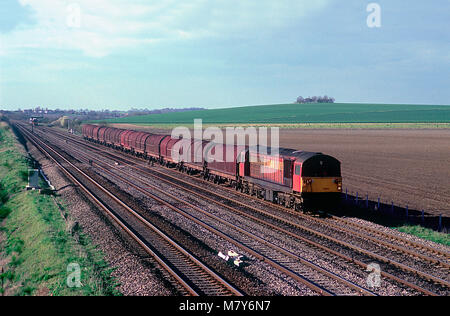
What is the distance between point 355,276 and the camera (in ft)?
47.3

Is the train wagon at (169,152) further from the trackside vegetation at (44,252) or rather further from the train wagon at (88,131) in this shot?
the train wagon at (88,131)

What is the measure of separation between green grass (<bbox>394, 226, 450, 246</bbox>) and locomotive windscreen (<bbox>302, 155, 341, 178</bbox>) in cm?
473

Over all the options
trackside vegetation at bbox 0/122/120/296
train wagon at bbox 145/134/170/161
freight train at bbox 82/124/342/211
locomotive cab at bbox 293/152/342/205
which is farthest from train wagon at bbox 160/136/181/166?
locomotive cab at bbox 293/152/342/205

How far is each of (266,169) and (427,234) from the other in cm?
1050

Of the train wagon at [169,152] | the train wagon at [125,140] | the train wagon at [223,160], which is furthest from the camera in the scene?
the train wagon at [125,140]

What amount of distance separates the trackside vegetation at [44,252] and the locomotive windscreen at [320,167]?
1200 centimetres

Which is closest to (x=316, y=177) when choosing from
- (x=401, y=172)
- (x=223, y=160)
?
(x=223, y=160)

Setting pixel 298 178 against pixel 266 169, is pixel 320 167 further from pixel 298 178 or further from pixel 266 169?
pixel 266 169

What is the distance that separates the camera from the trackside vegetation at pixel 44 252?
1373 cm

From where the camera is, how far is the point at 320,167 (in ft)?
77.5

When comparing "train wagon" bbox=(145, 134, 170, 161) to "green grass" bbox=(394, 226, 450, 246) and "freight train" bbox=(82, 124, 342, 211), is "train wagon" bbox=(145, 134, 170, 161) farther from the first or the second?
"green grass" bbox=(394, 226, 450, 246)

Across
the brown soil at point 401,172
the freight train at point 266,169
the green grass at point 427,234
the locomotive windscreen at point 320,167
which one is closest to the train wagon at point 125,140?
the freight train at point 266,169
